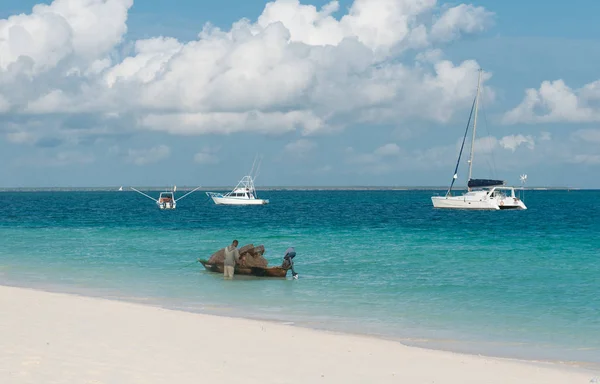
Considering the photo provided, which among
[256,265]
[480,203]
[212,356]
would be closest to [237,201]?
[480,203]

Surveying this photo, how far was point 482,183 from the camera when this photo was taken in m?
93.4

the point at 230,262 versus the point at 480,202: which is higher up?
the point at 480,202

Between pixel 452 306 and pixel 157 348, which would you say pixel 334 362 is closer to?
pixel 157 348

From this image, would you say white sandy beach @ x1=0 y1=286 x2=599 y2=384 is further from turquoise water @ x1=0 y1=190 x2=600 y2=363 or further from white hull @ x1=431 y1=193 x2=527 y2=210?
white hull @ x1=431 y1=193 x2=527 y2=210

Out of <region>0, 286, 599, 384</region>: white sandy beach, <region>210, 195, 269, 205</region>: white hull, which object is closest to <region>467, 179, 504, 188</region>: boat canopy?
<region>210, 195, 269, 205</region>: white hull

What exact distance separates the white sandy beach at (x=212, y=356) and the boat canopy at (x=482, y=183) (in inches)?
3135

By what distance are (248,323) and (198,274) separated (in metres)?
13.4

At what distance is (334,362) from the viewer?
541 inches

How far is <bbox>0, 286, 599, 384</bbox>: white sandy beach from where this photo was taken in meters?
12.2

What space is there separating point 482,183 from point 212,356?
8423 cm

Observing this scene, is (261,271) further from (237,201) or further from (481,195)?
(237,201)

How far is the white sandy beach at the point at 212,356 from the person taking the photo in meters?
12.2

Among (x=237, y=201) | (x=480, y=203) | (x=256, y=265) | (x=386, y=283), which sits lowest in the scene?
(x=386, y=283)

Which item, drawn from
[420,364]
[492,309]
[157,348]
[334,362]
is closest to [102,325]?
[157,348]
